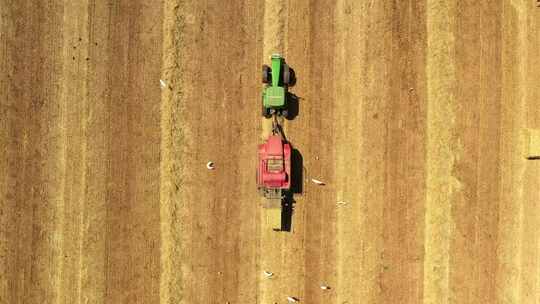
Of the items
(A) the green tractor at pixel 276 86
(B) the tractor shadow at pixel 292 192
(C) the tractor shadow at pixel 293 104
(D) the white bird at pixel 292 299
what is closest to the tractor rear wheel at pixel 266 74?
(A) the green tractor at pixel 276 86

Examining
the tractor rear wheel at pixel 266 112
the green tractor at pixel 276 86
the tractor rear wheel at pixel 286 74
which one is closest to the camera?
the green tractor at pixel 276 86

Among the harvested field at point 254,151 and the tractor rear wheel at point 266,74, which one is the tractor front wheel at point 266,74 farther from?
the harvested field at point 254,151

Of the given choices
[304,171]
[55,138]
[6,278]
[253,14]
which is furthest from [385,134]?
[6,278]

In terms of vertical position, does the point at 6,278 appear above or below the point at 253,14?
below

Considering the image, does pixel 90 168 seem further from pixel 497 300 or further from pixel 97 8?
pixel 497 300

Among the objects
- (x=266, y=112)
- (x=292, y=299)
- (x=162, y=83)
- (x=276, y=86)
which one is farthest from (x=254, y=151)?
(x=292, y=299)

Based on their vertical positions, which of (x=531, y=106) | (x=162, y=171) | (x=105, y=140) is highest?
(x=531, y=106)
